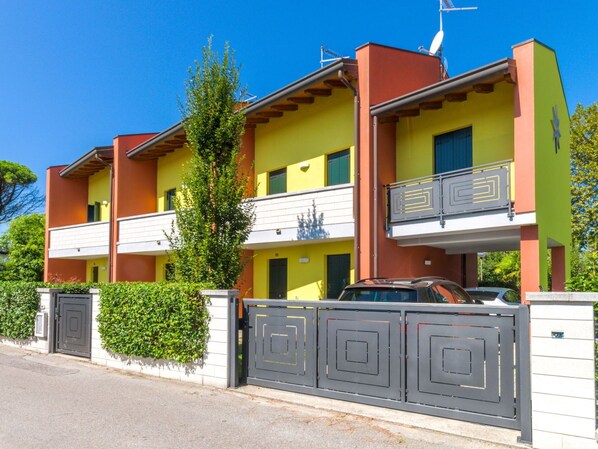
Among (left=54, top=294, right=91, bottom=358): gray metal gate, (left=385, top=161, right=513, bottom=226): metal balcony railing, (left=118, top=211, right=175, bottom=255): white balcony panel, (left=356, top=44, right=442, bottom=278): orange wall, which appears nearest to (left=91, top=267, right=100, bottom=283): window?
(left=118, top=211, right=175, bottom=255): white balcony panel

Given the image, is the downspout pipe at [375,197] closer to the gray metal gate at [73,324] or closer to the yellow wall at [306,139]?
the yellow wall at [306,139]

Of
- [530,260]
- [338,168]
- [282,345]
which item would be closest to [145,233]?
[338,168]

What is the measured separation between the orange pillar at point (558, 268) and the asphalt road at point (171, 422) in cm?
1109

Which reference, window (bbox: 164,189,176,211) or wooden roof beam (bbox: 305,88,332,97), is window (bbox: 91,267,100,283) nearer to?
window (bbox: 164,189,176,211)

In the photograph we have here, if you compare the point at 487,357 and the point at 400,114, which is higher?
the point at 400,114

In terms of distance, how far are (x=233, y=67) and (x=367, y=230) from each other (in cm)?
502

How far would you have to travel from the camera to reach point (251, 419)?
21.4 ft

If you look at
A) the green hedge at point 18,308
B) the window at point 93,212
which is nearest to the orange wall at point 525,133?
the green hedge at point 18,308

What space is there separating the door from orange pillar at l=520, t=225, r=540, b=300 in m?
7.69

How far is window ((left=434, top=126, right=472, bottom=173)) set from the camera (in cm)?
1273

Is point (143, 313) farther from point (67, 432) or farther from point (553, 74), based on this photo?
point (553, 74)

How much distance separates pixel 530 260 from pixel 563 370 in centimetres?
596

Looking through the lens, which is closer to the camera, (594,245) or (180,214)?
(180,214)

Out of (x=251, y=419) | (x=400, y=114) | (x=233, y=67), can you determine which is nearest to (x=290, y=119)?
(x=400, y=114)
